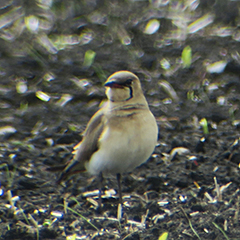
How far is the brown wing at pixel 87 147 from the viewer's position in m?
3.18

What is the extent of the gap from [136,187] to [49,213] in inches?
28.8

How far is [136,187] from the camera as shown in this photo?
3508 millimetres

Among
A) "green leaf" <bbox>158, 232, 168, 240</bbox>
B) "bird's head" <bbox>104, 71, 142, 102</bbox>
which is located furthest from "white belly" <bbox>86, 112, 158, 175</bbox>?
"green leaf" <bbox>158, 232, 168, 240</bbox>

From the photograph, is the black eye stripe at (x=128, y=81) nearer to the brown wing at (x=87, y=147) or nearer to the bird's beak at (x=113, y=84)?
the bird's beak at (x=113, y=84)

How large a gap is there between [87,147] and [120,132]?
373mm

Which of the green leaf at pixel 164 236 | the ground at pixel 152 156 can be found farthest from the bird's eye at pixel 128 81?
the green leaf at pixel 164 236

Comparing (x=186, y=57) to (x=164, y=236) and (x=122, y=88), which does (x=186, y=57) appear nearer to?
(x=122, y=88)

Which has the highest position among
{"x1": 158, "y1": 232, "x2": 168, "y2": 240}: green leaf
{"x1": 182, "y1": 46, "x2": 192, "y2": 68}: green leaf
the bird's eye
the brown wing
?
the bird's eye

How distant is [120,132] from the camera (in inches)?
118

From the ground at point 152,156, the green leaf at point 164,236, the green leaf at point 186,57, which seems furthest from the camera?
the green leaf at point 186,57

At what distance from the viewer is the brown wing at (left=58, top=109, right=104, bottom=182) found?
10.4ft

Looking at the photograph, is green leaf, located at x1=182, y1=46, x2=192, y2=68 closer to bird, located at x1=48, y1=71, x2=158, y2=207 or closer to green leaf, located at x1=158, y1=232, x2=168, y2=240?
→ bird, located at x1=48, y1=71, x2=158, y2=207

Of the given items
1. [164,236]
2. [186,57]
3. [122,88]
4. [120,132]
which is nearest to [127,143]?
[120,132]

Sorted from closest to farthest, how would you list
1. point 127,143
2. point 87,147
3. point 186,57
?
1. point 127,143
2. point 87,147
3. point 186,57
